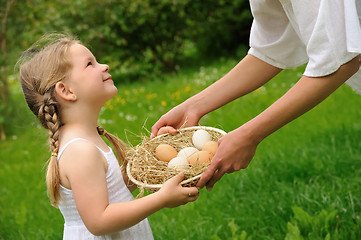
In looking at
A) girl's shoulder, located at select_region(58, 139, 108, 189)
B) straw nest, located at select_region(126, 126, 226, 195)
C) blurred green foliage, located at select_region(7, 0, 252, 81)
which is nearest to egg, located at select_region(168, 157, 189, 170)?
straw nest, located at select_region(126, 126, 226, 195)

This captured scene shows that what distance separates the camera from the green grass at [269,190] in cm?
274

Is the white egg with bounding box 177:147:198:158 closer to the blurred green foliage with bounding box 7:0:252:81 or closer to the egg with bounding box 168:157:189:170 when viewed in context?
the egg with bounding box 168:157:189:170

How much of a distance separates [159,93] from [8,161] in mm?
2172

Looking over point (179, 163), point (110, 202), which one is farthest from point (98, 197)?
point (179, 163)

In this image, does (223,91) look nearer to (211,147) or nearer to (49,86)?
(211,147)

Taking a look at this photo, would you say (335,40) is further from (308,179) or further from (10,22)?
(10,22)

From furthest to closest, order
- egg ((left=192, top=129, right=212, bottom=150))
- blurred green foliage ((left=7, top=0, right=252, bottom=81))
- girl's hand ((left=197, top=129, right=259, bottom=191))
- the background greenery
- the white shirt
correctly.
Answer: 1. blurred green foliage ((left=7, top=0, right=252, bottom=81))
2. the background greenery
3. egg ((left=192, top=129, right=212, bottom=150))
4. girl's hand ((left=197, top=129, right=259, bottom=191))
5. the white shirt

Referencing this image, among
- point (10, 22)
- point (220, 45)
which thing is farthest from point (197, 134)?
point (220, 45)

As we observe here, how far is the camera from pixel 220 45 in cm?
957

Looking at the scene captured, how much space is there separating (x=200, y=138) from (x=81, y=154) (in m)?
0.62

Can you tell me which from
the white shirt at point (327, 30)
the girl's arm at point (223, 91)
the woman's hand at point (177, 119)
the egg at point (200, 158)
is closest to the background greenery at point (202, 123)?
the woman's hand at point (177, 119)

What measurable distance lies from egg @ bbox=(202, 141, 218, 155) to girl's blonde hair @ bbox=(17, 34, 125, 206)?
60 centimetres

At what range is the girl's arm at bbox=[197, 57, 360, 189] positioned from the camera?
1.76m

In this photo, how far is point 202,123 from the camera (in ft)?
16.3
